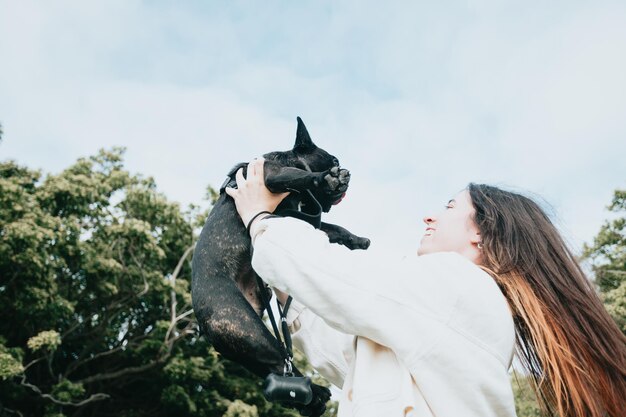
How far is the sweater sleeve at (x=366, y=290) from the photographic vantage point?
1.61 meters

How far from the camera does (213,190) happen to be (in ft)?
61.2

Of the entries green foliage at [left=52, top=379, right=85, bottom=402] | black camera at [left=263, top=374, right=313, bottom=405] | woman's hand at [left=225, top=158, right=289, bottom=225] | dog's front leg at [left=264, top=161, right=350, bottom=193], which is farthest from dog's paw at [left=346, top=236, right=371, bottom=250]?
green foliage at [left=52, top=379, right=85, bottom=402]

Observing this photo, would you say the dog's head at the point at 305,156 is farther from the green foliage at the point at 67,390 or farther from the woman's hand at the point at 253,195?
the green foliage at the point at 67,390

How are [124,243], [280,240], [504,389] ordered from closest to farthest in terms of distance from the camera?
[504,389], [280,240], [124,243]

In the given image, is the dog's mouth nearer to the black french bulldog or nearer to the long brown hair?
the black french bulldog

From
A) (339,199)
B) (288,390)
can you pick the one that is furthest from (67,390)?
(288,390)

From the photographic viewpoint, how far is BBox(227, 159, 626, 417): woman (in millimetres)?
1591

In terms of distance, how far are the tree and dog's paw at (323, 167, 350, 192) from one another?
42.1 feet

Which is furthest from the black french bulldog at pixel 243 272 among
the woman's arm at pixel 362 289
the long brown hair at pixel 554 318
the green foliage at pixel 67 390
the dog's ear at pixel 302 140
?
the green foliage at pixel 67 390

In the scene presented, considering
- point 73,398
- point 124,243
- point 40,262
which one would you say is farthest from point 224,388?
point 40,262

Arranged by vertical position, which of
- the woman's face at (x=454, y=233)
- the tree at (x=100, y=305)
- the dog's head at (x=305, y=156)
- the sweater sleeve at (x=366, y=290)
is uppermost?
the tree at (x=100, y=305)

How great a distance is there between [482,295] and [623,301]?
16.4 metres

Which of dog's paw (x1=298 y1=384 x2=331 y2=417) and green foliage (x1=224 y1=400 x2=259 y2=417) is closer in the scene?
dog's paw (x1=298 y1=384 x2=331 y2=417)

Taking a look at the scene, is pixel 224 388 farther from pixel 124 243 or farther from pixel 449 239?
pixel 449 239
